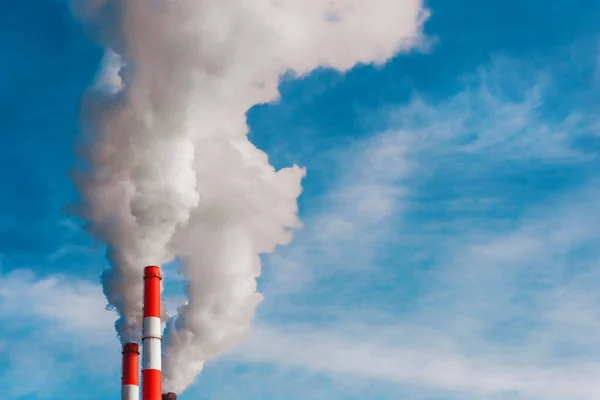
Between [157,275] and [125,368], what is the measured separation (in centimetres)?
567

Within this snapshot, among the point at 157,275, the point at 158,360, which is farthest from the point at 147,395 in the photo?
the point at 157,275

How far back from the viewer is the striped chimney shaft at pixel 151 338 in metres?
40.0

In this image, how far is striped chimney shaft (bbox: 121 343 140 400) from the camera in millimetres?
41656

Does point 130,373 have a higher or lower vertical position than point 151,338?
lower

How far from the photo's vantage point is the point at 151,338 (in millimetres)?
40938

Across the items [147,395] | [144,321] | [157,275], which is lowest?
[147,395]

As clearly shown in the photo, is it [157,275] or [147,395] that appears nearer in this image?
[147,395]

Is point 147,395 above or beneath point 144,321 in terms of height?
beneath

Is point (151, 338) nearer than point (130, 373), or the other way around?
point (151, 338)

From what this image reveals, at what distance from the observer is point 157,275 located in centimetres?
4275

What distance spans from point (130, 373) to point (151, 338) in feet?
10.0

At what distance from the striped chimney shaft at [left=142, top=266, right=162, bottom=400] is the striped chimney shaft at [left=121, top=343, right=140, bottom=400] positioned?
7.06 ft

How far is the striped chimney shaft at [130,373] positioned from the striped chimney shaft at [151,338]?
2151 millimetres

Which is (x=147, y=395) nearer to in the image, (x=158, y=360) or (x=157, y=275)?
(x=158, y=360)
